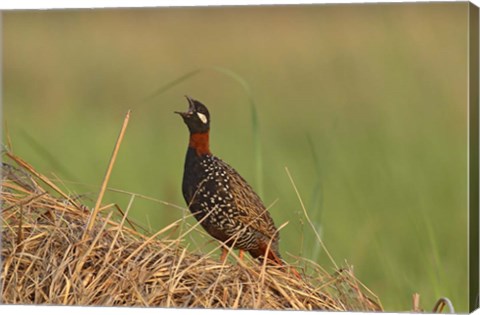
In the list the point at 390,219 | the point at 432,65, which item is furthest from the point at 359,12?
the point at 390,219

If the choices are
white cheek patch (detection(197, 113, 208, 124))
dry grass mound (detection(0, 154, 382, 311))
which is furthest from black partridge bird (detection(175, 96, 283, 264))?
dry grass mound (detection(0, 154, 382, 311))

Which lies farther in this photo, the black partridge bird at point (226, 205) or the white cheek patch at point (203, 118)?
the white cheek patch at point (203, 118)

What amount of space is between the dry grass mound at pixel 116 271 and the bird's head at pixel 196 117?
699 millimetres

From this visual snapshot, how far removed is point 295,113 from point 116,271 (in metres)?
1.33

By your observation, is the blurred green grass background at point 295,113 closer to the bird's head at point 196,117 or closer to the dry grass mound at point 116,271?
the bird's head at point 196,117

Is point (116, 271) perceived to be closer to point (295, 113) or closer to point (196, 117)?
point (196, 117)

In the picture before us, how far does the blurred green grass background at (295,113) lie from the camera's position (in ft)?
19.1

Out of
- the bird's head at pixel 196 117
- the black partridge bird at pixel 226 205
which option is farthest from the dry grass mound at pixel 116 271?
the bird's head at pixel 196 117

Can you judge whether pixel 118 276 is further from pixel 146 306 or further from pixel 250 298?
pixel 250 298

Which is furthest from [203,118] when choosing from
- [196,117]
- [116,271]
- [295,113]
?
[116,271]

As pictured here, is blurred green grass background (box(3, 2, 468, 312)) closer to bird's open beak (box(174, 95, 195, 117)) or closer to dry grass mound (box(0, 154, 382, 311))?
bird's open beak (box(174, 95, 195, 117))


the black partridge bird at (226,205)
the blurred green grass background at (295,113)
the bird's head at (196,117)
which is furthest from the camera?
the bird's head at (196,117)

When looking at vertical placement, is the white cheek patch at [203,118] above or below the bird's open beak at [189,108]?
below

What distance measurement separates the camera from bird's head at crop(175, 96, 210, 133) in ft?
20.2
